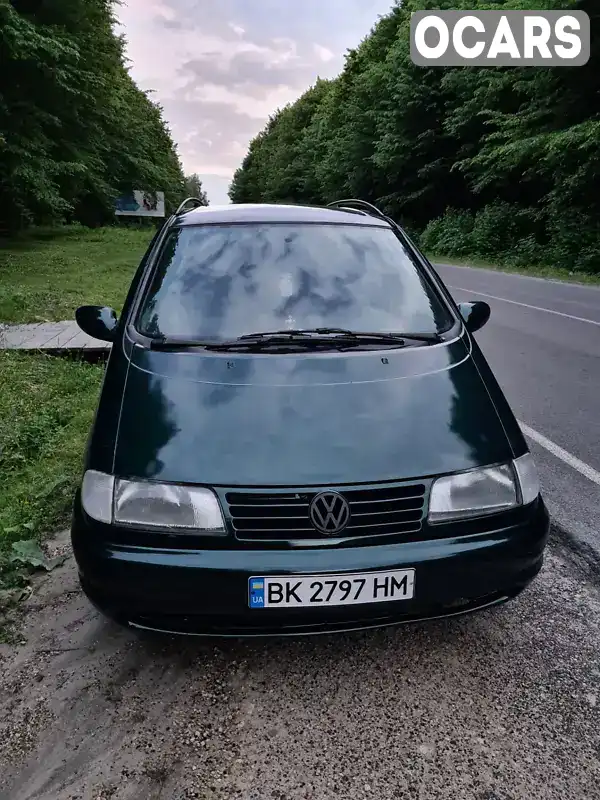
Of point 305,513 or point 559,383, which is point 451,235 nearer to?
point 559,383

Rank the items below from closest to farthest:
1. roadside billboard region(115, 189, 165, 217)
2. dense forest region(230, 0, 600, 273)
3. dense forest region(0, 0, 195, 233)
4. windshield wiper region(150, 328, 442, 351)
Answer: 1. windshield wiper region(150, 328, 442, 351)
2. dense forest region(0, 0, 195, 233)
3. dense forest region(230, 0, 600, 273)
4. roadside billboard region(115, 189, 165, 217)

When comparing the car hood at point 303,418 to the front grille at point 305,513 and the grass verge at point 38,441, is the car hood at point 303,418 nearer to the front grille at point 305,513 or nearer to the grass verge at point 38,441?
the front grille at point 305,513

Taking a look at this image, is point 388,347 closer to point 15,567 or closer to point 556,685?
point 556,685

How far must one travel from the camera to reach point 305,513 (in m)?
2.38

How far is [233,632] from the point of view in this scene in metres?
2.46

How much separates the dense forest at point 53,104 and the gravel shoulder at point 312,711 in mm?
17407

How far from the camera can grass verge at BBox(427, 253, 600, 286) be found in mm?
17891

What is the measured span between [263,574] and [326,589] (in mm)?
→ 217

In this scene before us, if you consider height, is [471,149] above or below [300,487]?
above

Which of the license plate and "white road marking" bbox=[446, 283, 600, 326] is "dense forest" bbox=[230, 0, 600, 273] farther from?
the license plate

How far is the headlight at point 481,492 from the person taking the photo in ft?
8.13

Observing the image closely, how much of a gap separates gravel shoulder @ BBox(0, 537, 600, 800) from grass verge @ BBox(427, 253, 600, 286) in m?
15.7

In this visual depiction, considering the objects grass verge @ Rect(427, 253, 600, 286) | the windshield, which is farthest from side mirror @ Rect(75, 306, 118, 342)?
grass verge @ Rect(427, 253, 600, 286)

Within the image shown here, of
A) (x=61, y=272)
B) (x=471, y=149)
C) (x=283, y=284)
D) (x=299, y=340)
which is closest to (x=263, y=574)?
(x=299, y=340)
